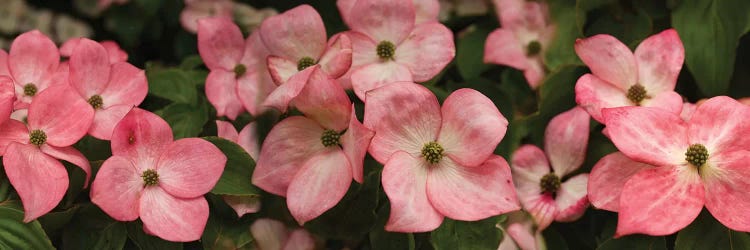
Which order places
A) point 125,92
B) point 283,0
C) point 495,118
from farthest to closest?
point 283,0, point 125,92, point 495,118

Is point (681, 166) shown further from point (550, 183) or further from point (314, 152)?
point (314, 152)

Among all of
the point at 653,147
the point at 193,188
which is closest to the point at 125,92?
the point at 193,188

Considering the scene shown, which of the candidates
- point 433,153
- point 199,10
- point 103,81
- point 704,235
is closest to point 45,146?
point 103,81

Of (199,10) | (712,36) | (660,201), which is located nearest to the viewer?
(660,201)

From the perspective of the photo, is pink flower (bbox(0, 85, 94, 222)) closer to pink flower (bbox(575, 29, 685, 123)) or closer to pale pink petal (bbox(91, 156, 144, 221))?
pale pink petal (bbox(91, 156, 144, 221))

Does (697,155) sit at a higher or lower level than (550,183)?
higher

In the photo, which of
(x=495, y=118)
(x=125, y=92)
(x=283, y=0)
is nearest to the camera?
(x=495, y=118)

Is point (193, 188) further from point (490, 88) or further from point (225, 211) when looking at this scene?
point (490, 88)
